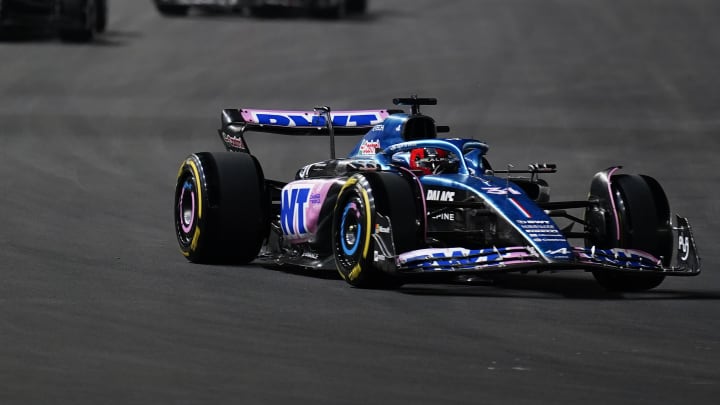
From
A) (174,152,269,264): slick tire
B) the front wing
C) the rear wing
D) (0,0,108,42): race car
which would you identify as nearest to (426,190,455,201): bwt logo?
the front wing

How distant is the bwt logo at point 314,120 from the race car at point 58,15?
1762cm

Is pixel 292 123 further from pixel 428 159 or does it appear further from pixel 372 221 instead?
pixel 372 221

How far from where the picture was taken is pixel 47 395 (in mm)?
7441

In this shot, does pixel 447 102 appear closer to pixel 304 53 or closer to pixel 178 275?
pixel 304 53

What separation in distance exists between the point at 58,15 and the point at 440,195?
21.8 m

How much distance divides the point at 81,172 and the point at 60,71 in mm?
10390

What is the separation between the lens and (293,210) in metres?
13.1

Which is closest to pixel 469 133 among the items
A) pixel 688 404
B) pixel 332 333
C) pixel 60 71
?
pixel 60 71

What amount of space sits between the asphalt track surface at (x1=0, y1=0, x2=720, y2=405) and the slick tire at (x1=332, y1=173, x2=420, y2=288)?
21 cm

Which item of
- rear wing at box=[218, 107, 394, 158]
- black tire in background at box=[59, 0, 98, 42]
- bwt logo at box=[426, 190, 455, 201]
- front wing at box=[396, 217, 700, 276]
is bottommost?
front wing at box=[396, 217, 700, 276]

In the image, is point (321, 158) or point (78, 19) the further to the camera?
point (78, 19)

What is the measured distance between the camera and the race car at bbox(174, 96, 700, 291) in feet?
36.6

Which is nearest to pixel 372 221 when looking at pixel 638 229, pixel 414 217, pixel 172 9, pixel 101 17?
pixel 414 217

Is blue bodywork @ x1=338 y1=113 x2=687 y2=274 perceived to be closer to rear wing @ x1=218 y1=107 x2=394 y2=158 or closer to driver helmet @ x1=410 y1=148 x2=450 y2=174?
driver helmet @ x1=410 y1=148 x2=450 y2=174
